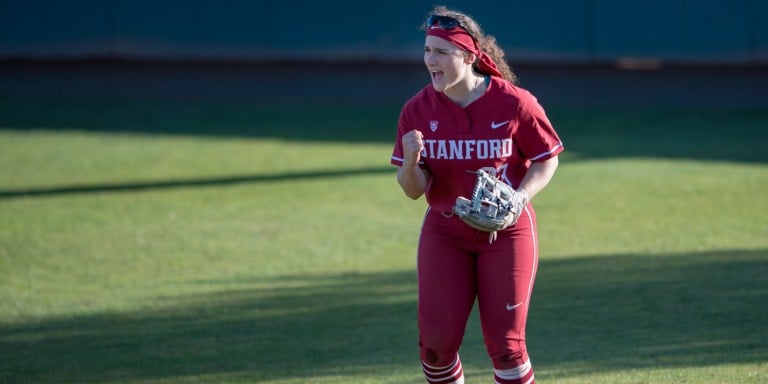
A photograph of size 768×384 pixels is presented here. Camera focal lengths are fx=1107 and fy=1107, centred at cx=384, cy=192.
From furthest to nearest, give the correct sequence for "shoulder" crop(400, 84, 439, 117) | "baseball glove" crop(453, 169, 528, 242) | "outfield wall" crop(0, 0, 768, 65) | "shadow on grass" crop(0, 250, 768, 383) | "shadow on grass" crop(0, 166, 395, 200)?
"outfield wall" crop(0, 0, 768, 65) → "shadow on grass" crop(0, 166, 395, 200) → "shadow on grass" crop(0, 250, 768, 383) → "shoulder" crop(400, 84, 439, 117) → "baseball glove" crop(453, 169, 528, 242)

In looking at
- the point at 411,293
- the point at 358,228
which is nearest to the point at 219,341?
the point at 411,293

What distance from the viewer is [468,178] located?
485 cm

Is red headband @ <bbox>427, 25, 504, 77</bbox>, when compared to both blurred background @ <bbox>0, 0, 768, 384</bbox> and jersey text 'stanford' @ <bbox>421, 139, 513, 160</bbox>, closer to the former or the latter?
jersey text 'stanford' @ <bbox>421, 139, 513, 160</bbox>

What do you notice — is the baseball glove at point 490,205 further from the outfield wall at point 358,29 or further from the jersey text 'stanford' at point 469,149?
the outfield wall at point 358,29

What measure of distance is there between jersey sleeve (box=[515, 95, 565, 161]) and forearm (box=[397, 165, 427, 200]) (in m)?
0.45

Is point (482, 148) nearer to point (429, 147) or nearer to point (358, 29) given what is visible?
point (429, 147)

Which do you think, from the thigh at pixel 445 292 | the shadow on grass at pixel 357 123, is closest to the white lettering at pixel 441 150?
the thigh at pixel 445 292

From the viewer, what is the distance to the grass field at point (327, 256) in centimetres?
675

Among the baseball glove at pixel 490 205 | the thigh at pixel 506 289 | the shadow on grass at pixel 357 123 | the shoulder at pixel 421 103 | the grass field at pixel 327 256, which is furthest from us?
the shadow on grass at pixel 357 123

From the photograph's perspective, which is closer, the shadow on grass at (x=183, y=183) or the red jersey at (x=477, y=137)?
the red jersey at (x=477, y=137)

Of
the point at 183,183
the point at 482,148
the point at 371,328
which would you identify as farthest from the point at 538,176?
the point at 183,183

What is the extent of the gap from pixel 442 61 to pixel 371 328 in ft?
10.4

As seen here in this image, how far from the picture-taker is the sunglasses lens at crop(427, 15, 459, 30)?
4787mm

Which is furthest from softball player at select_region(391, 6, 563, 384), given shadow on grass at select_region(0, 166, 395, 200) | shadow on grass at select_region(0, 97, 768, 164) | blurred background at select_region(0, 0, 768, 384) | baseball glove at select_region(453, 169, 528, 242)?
shadow on grass at select_region(0, 97, 768, 164)
